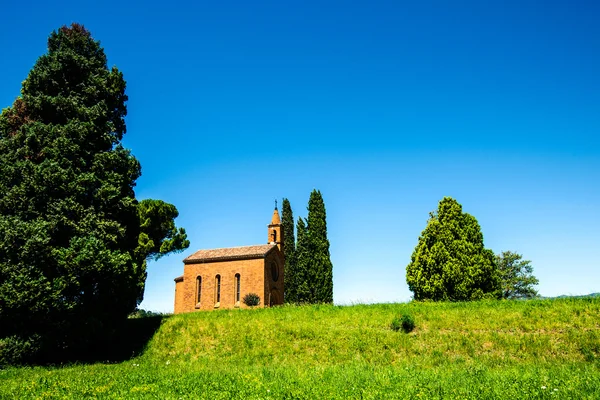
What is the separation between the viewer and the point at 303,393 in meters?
8.98

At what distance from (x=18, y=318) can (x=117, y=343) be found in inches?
222

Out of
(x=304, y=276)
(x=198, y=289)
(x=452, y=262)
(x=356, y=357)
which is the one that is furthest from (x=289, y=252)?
(x=356, y=357)

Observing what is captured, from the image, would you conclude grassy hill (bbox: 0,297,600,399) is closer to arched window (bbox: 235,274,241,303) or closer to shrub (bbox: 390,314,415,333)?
shrub (bbox: 390,314,415,333)

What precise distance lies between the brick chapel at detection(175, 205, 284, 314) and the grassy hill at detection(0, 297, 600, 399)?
12467 millimetres

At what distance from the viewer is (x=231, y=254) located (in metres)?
37.9

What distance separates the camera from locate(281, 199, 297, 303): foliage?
44.2 m

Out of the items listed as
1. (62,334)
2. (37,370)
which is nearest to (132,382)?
(37,370)

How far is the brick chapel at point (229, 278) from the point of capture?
121 feet

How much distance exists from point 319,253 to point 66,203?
84.6 ft

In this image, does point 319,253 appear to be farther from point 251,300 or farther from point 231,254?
point 251,300

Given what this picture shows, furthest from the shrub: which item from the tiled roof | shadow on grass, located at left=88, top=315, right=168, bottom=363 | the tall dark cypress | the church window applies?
the church window

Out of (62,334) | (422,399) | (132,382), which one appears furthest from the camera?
(62,334)

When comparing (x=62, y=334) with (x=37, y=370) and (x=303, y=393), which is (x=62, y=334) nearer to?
(x=37, y=370)

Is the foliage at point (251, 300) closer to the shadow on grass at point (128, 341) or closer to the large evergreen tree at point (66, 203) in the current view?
the shadow on grass at point (128, 341)
